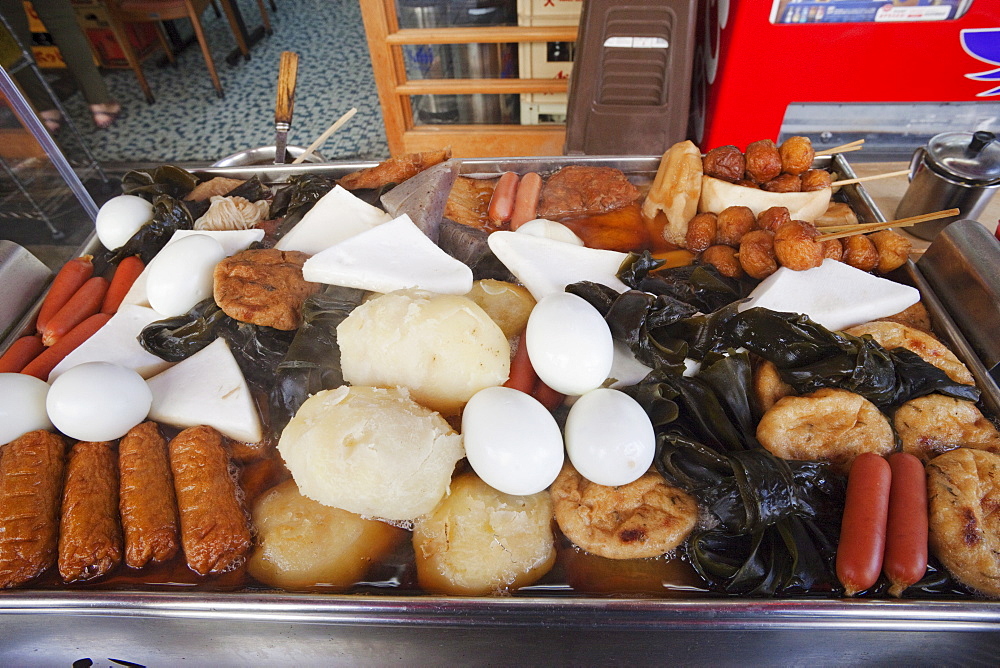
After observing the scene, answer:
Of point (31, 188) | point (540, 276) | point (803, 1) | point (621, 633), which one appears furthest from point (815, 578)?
point (31, 188)

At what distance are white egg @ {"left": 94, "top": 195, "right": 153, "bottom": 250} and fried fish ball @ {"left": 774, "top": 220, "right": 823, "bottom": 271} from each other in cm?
286

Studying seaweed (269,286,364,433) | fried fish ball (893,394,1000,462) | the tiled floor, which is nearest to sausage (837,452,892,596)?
fried fish ball (893,394,1000,462)

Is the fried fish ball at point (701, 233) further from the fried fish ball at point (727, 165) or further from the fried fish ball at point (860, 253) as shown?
the fried fish ball at point (860, 253)

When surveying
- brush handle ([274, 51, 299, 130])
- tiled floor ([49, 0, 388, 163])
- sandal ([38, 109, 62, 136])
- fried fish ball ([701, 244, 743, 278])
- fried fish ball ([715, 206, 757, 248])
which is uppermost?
brush handle ([274, 51, 299, 130])

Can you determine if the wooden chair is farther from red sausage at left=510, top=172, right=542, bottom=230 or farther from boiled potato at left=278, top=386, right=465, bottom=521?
boiled potato at left=278, top=386, right=465, bottom=521

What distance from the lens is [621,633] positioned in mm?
1602

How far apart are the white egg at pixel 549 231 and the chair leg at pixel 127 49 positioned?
273 inches

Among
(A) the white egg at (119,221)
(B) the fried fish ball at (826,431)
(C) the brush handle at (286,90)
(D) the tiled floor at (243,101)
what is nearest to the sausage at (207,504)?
(A) the white egg at (119,221)

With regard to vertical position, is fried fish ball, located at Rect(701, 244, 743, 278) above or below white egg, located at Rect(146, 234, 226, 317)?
below

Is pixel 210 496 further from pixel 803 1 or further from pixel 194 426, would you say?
pixel 803 1

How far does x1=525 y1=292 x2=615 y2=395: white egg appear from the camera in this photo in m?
1.73

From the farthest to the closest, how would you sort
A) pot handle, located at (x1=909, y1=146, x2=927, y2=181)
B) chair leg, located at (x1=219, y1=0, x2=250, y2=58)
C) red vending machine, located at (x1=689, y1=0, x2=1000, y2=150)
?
chair leg, located at (x1=219, y1=0, x2=250, y2=58) < red vending machine, located at (x1=689, y1=0, x2=1000, y2=150) < pot handle, located at (x1=909, y1=146, x2=927, y2=181)

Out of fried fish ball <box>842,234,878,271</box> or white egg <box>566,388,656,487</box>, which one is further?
fried fish ball <box>842,234,878,271</box>

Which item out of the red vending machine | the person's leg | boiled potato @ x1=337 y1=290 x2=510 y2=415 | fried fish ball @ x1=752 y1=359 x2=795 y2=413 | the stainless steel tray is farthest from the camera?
the person's leg
